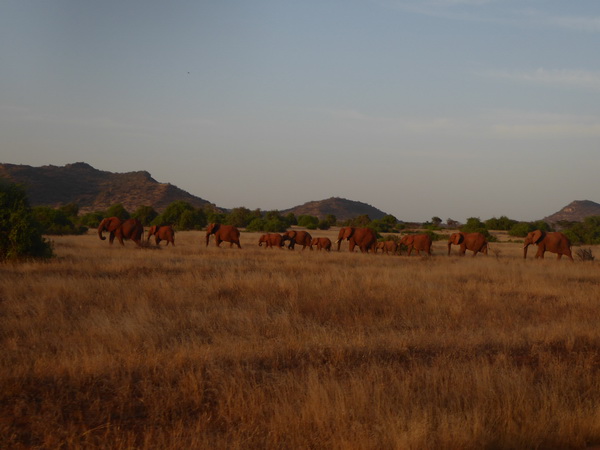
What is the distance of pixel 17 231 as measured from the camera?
1727 centimetres

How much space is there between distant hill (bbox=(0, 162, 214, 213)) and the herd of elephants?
73.9m

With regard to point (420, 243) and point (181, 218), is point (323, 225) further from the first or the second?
point (420, 243)

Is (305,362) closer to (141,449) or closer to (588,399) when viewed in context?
(141,449)

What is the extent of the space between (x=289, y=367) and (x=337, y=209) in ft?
525

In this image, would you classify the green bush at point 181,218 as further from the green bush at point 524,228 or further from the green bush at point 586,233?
the green bush at point 586,233

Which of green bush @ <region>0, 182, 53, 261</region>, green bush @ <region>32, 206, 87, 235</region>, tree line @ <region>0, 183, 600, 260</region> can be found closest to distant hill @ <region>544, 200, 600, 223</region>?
tree line @ <region>0, 183, 600, 260</region>

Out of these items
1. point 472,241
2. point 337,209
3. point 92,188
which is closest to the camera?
point 472,241

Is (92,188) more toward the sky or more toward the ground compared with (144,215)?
more toward the sky

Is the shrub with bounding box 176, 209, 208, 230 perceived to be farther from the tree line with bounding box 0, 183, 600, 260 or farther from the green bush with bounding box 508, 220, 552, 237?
the green bush with bounding box 508, 220, 552, 237

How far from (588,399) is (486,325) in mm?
4248

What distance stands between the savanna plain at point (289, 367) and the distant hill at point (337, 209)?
5715 inches

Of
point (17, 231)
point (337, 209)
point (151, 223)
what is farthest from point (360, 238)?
point (337, 209)

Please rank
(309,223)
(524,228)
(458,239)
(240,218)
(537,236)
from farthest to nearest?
(309,223) → (240,218) → (524,228) → (458,239) → (537,236)

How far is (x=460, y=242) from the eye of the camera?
1217 inches
